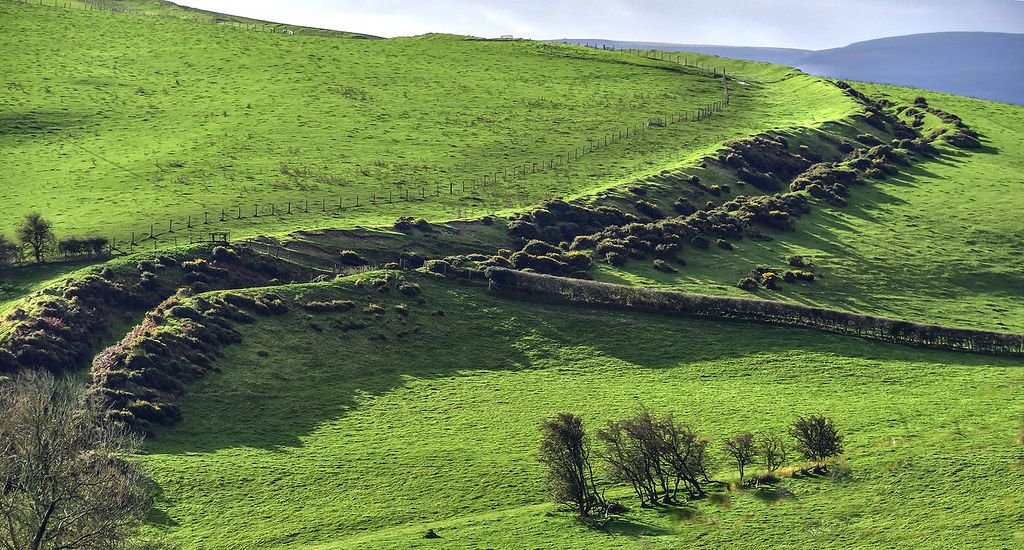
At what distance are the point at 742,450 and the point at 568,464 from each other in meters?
9.74

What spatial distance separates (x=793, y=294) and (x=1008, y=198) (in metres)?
49.6

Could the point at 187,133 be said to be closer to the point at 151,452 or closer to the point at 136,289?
the point at 136,289

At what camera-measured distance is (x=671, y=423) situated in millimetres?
67812

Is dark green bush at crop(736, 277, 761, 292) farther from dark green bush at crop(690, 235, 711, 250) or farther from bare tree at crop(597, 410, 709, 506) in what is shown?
bare tree at crop(597, 410, 709, 506)

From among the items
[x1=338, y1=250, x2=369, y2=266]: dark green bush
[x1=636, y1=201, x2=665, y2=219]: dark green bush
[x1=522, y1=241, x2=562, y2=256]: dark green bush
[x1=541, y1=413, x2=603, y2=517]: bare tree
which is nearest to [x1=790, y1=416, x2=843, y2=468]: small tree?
[x1=541, y1=413, x2=603, y2=517]: bare tree

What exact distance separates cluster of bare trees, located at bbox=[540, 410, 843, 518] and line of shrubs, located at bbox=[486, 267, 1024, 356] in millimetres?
28177

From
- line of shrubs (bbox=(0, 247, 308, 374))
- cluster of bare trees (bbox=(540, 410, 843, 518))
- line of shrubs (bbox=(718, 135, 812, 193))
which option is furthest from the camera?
line of shrubs (bbox=(718, 135, 812, 193))

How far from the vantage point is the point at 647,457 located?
66.8 metres

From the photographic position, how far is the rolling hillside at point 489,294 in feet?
→ 218

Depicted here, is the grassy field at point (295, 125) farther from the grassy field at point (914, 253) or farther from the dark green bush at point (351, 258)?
the grassy field at point (914, 253)

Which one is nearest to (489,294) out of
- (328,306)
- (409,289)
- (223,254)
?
(409,289)

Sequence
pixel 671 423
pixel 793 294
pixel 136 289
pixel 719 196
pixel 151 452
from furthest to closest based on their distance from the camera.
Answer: pixel 719 196 → pixel 793 294 → pixel 136 289 → pixel 151 452 → pixel 671 423

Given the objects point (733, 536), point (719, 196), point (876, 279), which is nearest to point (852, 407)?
point (733, 536)

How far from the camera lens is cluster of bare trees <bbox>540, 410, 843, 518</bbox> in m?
66.2
